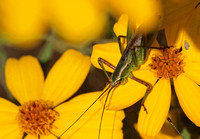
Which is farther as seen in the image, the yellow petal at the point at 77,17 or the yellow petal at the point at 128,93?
the yellow petal at the point at 128,93

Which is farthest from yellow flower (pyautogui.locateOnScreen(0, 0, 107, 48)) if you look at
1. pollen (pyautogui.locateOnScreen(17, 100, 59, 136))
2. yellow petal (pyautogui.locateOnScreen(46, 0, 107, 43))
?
pollen (pyautogui.locateOnScreen(17, 100, 59, 136))

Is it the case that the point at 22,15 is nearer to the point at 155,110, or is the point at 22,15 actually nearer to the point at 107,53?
the point at 107,53

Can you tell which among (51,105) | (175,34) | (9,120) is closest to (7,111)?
(9,120)

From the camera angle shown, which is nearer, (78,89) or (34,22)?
(34,22)

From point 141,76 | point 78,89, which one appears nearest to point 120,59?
point 141,76

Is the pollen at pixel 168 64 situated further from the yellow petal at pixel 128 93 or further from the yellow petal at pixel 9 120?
the yellow petal at pixel 9 120

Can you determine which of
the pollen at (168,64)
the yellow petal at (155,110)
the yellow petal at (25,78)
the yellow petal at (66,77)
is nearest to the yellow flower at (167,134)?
the yellow petal at (155,110)

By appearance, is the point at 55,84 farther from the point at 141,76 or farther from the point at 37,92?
the point at 141,76
